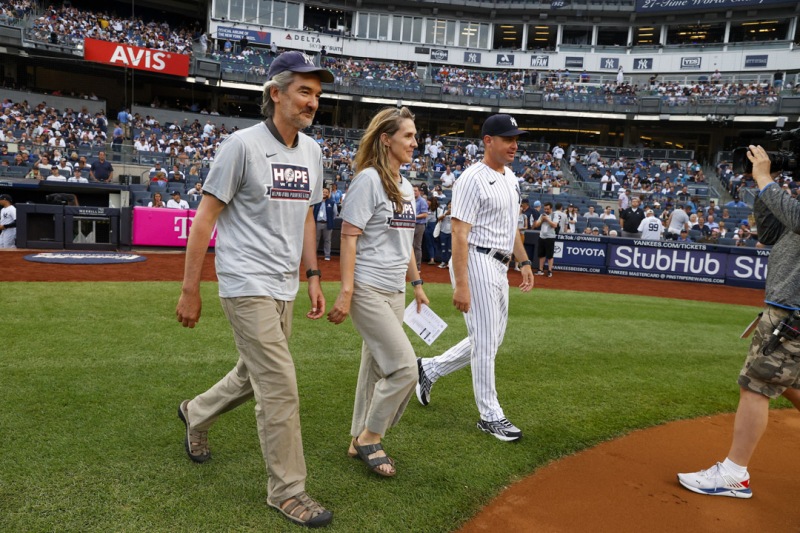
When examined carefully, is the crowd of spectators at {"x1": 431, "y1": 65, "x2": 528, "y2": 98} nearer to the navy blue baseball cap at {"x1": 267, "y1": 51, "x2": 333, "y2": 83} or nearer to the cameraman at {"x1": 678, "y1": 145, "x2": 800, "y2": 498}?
the cameraman at {"x1": 678, "y1": 145, "x2": 800, "y2": 498}

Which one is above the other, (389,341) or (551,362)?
(389,341)

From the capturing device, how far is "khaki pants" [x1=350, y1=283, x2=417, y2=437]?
136 inches

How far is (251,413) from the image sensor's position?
4.35 m

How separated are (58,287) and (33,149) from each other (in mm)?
12460

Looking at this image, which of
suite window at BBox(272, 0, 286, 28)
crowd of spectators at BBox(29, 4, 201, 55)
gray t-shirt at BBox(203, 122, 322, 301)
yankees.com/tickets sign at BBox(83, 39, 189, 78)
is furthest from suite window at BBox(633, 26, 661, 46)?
gray t-shirt at BBox(203, 122, 322, 301)

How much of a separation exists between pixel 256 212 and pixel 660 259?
1531cm

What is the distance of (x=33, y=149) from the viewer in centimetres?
1895

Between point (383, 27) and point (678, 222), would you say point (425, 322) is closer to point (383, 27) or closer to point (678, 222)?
point (678, 222)

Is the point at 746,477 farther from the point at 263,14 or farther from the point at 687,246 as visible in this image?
the point at 263,14

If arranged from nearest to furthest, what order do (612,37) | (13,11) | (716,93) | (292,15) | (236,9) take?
(13,11) → (716,93) → (236,9) → (292,15) → (612,37)

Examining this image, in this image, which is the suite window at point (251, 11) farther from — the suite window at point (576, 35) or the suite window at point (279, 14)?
the suite window at point (576, 35)

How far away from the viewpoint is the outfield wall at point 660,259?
51.3 ft

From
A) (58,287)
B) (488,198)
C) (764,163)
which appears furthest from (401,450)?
(58,287)

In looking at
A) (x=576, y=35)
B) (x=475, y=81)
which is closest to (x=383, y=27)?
(x=475, y=81)
